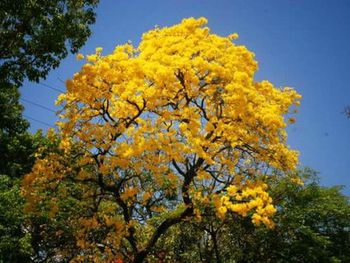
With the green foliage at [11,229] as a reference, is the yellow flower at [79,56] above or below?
above

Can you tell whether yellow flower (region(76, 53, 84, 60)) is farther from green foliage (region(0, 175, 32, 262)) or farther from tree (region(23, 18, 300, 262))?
green foliage (region(0, 175, 32, 262))

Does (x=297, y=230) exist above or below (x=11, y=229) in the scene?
above

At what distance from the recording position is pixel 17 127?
899 inches

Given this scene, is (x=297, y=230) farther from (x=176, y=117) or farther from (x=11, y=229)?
(x=11, y=229)

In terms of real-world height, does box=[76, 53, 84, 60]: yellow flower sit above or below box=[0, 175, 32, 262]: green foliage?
above

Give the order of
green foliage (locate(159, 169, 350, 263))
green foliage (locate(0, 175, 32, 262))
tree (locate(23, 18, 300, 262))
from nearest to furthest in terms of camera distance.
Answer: tree (locate(23, 18, 300, 262))
green foliage (locate(159, 169, 350, 263))
green foliage (locate(0, 175, 32, 262))

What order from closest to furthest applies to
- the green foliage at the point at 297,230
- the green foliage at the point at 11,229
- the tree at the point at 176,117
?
the tree at the point at 176,117, the green foliage at the point at 297,230, the green foliage at the point at 11,229

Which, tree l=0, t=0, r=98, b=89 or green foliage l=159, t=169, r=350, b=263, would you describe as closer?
tree l=0, t=0, r=98, b=89

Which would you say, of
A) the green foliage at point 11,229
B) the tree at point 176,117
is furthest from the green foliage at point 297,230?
the green foliage at point 11,229

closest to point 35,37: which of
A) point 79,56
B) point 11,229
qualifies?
point 79,56

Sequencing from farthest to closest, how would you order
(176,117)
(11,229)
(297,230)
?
1. (11,229)
2. (297,230)
3. (176,117)

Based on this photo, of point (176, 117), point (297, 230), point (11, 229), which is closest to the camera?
point (176, 117)

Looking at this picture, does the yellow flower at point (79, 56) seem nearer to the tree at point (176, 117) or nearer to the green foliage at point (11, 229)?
the tree at point (176, 117)

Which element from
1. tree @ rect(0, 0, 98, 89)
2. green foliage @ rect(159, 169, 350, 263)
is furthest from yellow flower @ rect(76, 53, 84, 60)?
green foliage @ rect(159, 169, 350, 263)
